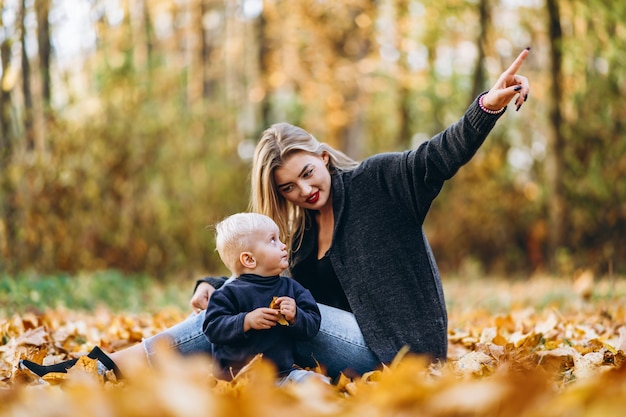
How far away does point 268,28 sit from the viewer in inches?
555

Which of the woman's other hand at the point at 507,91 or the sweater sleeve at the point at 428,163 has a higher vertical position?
the woman's other hand at the point at 507,91

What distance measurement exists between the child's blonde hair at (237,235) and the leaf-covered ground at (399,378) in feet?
1.33

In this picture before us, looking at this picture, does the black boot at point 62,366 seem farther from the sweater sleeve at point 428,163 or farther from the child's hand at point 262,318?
the sweater sleeve at point 428,163

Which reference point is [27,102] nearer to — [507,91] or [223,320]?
[223,320]

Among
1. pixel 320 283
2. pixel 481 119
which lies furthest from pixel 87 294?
pixel 481 119

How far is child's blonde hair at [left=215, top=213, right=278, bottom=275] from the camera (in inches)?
109

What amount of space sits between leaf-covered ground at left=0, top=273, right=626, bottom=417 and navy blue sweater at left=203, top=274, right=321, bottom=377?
5.3 inches

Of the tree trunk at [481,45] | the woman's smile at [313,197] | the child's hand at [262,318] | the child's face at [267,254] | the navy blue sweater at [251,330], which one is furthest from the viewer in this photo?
the tree trunk at [481,45]

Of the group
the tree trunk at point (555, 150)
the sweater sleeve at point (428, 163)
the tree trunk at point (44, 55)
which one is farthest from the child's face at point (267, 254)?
the tree trunk at point (555, 150)

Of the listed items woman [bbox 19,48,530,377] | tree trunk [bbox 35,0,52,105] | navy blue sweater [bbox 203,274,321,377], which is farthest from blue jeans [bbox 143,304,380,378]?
tree trunk [bbox 35,0,52,105]

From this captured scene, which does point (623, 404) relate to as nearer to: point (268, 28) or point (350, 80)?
point (350, 80)

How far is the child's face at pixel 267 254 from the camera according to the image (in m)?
2.75

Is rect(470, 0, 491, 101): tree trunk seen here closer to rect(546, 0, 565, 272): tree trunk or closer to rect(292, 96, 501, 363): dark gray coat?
rect(546, 0, 565, 272): tree trunk

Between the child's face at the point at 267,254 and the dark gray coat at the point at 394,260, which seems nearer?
the child's face at the point at 267,254
